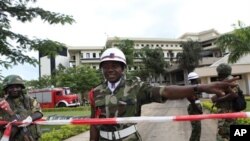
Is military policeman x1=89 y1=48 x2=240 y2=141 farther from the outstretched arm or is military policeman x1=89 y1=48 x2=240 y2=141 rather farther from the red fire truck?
the red fire truck

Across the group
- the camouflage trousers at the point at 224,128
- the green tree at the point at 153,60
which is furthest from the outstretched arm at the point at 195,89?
the green tree at the point at 153,60

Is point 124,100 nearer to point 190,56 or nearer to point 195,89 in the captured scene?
point 195,89

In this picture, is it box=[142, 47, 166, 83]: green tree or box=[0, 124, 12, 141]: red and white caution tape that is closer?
box=[0, 124, 12, 141]: red and white caution tape

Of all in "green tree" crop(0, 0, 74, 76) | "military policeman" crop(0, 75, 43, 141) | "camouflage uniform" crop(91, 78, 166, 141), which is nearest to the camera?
"camouflage uniform" crop(91, 78, 166, 141)

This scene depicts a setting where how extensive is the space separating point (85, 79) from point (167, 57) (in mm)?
33015

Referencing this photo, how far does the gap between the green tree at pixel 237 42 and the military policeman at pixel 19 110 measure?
68.2ft

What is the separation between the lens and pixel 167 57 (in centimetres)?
8688

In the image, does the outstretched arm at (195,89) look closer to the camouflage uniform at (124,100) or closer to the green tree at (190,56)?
the camouflage uniform at (124,100)

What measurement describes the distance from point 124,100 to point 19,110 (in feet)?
5.41

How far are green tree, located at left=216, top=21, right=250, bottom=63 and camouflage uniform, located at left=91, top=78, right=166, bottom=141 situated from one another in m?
21.6

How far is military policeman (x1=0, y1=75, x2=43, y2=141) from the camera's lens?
4.46 metres

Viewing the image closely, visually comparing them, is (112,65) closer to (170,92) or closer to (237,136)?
(170,92)

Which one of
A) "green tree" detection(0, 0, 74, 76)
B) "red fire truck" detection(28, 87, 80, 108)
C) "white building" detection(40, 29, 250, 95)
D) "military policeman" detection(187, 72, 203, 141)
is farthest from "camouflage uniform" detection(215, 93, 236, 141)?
"white building" detection(40, 29, 250, 95)

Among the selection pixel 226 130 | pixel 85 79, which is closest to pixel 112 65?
pixel 226 130
